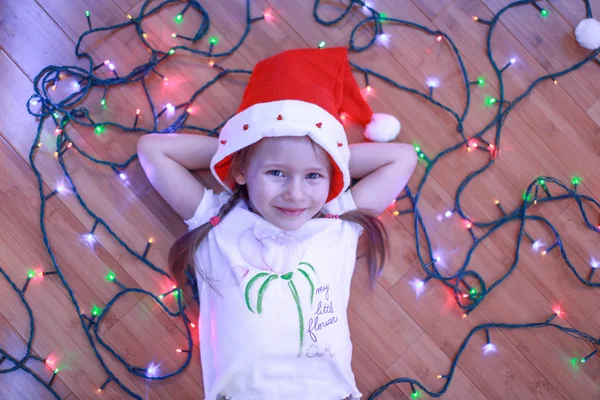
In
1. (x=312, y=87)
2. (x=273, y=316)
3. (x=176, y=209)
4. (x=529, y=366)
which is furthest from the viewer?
(x=529, y=366)

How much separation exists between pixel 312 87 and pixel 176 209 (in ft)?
1.52

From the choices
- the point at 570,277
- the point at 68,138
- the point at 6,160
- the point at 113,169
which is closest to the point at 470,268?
the point at 570,277

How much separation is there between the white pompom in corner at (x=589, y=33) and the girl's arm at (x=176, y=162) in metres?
0.99

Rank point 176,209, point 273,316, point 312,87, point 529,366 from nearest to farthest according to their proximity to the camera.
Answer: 1. point 312,87
2. point 273,316
3. point 176,209
4. point 529,366

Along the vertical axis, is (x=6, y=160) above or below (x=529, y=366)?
above

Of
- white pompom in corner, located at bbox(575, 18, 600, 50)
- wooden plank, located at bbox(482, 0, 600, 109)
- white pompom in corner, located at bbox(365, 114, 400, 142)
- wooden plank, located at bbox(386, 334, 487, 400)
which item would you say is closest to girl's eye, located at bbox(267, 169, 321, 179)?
white pompom in corner, located at bbox(365, 114, 400, 142)

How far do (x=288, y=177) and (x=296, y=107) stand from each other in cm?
14

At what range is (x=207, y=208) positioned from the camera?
3.82 ft

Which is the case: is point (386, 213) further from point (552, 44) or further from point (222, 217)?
point (552, 44)

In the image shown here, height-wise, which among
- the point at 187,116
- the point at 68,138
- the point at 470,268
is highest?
the point at 68,138

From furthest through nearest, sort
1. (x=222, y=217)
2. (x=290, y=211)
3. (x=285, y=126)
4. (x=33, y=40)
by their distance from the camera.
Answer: (x=33, y=40) → (x=222, y=217) → (x=290, y=211) → (x=285, y=126)

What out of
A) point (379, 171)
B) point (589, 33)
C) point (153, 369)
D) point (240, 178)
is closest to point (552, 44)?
point (589, 33)

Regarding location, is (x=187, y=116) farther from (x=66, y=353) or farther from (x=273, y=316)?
(x=66, y=353)

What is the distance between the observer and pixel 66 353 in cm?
123
